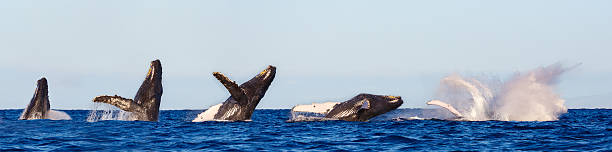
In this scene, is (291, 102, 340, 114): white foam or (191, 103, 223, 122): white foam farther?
(191, 103, 223, 122): white foam

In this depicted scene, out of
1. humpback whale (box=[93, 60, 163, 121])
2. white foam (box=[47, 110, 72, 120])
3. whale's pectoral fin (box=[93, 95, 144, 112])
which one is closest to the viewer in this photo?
whale's pectoral fin (box=[93, 95, 144, 112])

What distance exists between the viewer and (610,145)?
13883 millimetres

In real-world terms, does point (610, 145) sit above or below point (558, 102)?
below

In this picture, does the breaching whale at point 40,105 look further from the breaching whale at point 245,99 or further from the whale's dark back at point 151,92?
the breaching whale at point 245,99

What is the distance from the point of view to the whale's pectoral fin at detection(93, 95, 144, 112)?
18922 millimetres

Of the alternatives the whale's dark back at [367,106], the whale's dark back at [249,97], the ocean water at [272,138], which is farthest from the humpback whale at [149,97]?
the whale's dark back at [367,106]

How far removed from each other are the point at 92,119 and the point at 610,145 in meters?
14.3

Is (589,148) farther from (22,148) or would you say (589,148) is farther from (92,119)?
(92,119)

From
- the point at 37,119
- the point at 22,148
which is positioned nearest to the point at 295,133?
the point at 22,148

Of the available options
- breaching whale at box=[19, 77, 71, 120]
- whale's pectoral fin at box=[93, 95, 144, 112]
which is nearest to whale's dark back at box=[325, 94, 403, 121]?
whale's pectoral fin at box=[93, 95, 144, 112]

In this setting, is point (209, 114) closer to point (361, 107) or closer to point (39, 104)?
point (361, 107)

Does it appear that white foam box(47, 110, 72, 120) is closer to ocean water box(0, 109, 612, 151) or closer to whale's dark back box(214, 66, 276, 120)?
ocean water box(0, 109, 612, 151)

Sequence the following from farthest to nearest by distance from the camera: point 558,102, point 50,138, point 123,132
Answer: point 558,102, point 123,132, point 50,138

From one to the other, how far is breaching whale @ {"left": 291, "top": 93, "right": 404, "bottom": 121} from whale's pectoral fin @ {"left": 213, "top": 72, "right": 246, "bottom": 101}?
1.94 metres
